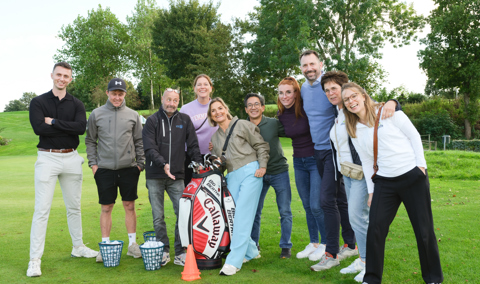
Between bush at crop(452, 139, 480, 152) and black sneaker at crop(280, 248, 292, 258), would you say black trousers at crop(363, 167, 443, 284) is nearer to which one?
black sneaker at crop(280, 248, 292, 258)

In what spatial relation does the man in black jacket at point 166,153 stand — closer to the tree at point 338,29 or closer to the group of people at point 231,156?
the group of people at point 231,156

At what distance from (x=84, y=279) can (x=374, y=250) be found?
125 inches

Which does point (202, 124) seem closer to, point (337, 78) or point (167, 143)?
point (167, 143)

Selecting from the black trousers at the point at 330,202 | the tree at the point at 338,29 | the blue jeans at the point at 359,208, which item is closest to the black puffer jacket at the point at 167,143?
the black trousers at the point at 330,202

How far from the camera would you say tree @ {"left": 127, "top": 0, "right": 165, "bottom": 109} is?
49375 millimetres

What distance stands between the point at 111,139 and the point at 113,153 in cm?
19

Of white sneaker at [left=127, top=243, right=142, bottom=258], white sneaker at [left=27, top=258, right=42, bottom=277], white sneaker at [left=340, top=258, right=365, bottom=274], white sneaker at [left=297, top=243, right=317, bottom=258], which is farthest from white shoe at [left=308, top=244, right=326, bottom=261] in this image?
white sneaker at [left=27, top=258, right=42, bottom=277]

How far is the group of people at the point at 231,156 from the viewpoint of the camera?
14.3 feet

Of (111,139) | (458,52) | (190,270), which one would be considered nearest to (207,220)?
(190,270)

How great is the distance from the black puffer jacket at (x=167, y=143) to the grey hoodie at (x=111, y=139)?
41 cm

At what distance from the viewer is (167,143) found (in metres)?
4.87

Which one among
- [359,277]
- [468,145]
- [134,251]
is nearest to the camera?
[359,277]

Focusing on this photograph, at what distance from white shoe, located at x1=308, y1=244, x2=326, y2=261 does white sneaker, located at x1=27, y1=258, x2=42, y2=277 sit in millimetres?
3292

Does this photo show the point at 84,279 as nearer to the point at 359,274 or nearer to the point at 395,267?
the point at 359,274
